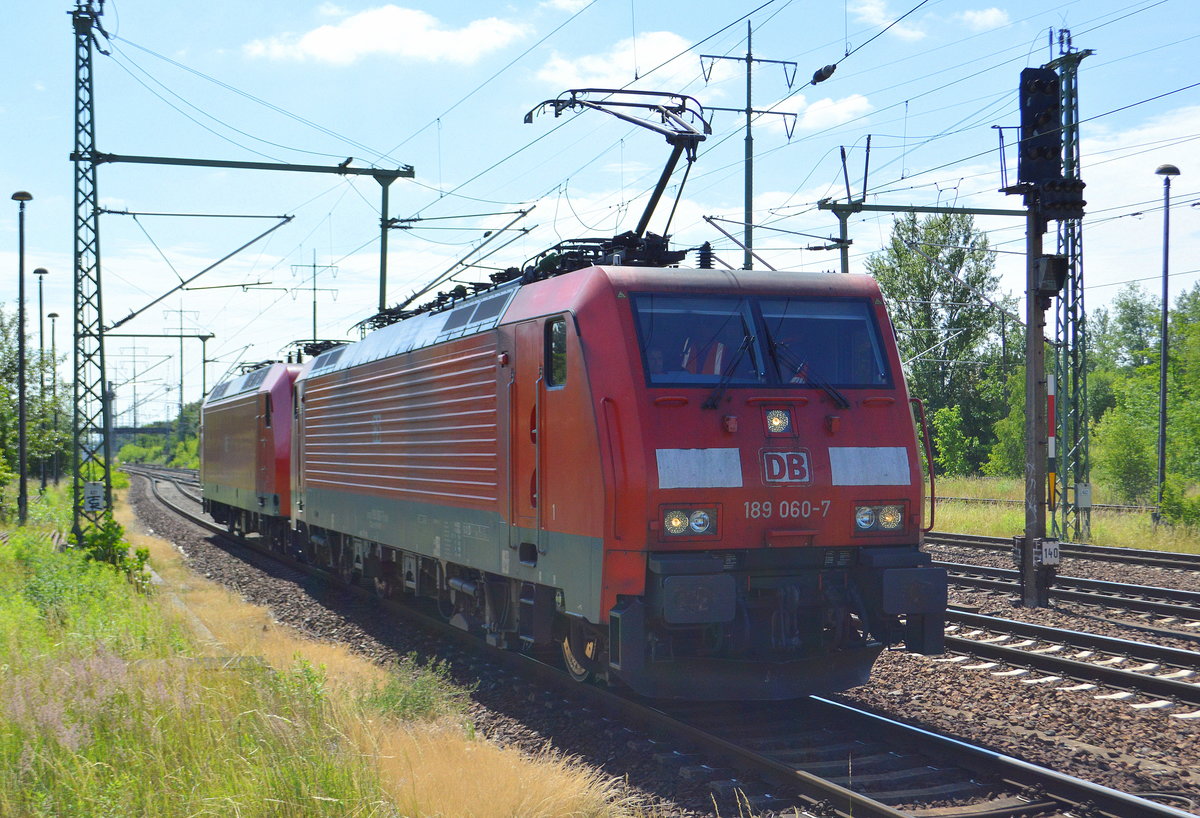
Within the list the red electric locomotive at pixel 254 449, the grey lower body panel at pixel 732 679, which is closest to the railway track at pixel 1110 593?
the grey lower body panel at pixel 732 679

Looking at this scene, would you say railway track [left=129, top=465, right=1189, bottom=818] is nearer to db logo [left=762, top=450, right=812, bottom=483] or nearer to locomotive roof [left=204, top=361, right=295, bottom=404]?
db logo [left=762, top=450, right=812, bottom=483]

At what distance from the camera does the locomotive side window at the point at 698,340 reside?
7.96 metres

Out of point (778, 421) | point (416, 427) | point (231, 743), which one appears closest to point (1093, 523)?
point (416, 427)

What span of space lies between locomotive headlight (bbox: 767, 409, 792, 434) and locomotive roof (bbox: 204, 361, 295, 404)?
1613 cm

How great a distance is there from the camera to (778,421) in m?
8.03

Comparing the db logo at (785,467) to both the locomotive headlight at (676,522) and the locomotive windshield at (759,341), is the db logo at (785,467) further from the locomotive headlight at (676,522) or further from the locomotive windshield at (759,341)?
the locomotive headlight at (676,522)

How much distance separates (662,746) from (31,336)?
36629 millimetres

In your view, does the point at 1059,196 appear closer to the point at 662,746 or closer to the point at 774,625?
the point at 774,625

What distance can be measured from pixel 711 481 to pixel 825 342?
161 centimetres

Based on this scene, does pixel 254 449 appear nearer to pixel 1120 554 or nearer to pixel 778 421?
→ pixel 1120 554

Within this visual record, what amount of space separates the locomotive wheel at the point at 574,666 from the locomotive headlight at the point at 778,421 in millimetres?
2491

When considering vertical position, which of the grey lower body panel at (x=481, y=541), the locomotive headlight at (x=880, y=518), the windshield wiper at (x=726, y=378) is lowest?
the grey lower body panel at (x=481, y=541)

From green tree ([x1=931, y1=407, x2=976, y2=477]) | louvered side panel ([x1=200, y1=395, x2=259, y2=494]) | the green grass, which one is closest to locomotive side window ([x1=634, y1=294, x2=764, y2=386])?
the green grass

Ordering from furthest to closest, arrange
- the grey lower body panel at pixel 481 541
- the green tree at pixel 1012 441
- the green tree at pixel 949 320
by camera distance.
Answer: the green tree at pixel 949 320 < the green tree at pixel 1012 441 < the grey lower body panel at pixel 481 541
